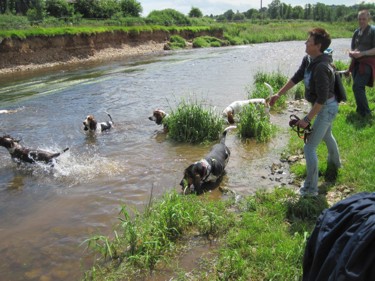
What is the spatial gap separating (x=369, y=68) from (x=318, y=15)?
395 ft

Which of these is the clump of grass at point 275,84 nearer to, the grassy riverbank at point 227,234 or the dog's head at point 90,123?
the dog's head at point 90,123

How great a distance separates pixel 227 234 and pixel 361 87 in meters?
5.01

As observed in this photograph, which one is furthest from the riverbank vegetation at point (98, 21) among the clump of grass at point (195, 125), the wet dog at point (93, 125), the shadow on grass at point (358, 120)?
the shadow on grass at point (358, 120)

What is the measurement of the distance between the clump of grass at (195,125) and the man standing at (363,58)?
302cm

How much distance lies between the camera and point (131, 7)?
52.6 m

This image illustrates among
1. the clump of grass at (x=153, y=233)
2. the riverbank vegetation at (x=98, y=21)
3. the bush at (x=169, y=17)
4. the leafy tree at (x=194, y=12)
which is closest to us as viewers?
the clump of grass at (x=153, y=233)

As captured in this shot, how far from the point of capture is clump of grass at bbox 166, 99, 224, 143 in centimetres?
816

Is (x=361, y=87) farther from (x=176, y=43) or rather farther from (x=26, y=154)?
(x=176, y=43)

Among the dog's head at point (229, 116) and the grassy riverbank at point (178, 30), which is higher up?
the grassy riverbank at point (178, 30)

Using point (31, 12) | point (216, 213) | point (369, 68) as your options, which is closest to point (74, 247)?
point (216, 213)

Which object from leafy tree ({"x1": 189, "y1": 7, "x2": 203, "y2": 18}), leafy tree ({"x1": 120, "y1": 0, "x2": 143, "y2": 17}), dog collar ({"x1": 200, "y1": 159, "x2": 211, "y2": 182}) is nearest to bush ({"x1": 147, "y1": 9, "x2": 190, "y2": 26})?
leafy tree ({"x1": 120, "y1": 0, "x2": 143, "y2": 17})

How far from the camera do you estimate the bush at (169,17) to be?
156 feet

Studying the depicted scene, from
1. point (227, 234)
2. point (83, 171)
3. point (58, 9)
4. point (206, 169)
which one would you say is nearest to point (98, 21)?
point (58, 9)

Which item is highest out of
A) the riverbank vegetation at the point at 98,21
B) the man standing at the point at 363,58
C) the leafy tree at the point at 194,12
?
the leafy tree at the point at 194,12
